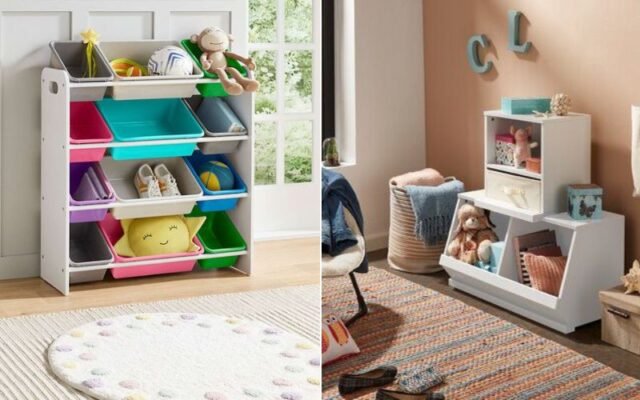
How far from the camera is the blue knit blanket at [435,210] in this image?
2.46 feet

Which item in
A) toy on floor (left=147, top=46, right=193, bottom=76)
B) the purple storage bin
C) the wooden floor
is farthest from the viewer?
toy on floor (left=147, top=46, right=193, bottom=76)

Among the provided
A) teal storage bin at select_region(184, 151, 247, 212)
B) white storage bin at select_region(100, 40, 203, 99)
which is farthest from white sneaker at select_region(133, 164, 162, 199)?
white storage bin at select_region(100, 40, 203, 99)

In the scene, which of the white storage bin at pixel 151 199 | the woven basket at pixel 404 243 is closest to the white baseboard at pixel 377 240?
the woven basket at pixel 404 243

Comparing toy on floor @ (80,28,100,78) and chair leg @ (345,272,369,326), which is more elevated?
toy on floor @ (80,28,100,78)

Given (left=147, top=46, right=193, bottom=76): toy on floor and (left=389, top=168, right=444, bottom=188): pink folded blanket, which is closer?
(left=389, top=168, right=444, bottom=188): pink folded blanket

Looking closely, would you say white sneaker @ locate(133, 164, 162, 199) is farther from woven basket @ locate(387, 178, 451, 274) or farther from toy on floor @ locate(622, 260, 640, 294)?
toy on floor @ locate(622, 260, 640, 294)

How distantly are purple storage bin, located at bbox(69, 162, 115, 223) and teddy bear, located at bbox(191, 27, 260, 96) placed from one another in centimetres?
49

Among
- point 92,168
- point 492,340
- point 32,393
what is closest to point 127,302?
point 92,168

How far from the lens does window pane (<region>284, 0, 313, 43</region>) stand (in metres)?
3.58

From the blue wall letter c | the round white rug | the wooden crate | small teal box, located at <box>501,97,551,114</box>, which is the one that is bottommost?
the round white rug

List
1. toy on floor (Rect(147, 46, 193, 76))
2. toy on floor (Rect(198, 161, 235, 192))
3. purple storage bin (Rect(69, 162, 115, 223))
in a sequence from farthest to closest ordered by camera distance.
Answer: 1. toy on floor (Rect(198, 161, 235, 192))
2. toy on floor (Rect(147, 46, 193, 76))
3. purple storage bin (Rect(69, 162, 115, 223))

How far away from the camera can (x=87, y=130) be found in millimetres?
2982

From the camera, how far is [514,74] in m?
0.72

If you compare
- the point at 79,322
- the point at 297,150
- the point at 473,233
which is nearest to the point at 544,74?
the point at 473,233
